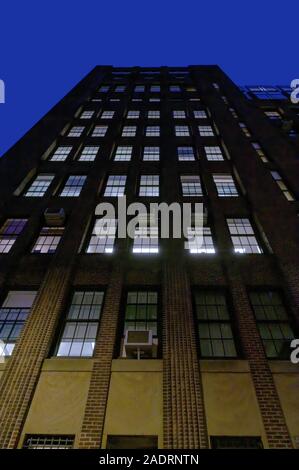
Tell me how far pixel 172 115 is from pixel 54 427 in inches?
956

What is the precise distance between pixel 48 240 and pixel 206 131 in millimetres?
15464

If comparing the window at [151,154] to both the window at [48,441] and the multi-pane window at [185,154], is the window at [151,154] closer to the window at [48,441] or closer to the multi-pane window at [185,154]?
the multi-pane window at [185,154]

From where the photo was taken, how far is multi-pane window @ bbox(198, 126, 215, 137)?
22.4 m

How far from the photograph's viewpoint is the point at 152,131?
77.2 ft

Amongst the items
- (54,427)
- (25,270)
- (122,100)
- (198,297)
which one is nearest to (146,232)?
(198,297)

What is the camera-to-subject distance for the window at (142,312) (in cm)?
1018

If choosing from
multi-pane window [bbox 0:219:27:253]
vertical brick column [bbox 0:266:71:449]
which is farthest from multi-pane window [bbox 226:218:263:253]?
multi-pane window [bbox 0:219:27:253]

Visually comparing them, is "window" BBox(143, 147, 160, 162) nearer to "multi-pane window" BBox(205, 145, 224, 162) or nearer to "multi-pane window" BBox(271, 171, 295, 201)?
"multi-pane window" BBox(205, 145, 224, 162)

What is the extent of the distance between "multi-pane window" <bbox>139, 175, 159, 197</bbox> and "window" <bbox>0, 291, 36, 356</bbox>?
841 cm

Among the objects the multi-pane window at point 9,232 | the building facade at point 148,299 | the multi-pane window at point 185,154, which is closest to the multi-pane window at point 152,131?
the building facade at point 148,299

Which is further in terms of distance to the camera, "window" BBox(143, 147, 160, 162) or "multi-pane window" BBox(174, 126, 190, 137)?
"multi-pane window" BBox(174, 126, 190, 137)

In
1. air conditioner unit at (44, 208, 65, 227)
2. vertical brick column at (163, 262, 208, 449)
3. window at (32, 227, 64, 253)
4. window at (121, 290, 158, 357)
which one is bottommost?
vertical brick column at (163, 262, 208, 449)

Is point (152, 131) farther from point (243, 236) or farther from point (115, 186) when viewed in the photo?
point (243, 236)

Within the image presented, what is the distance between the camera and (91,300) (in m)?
11.1
